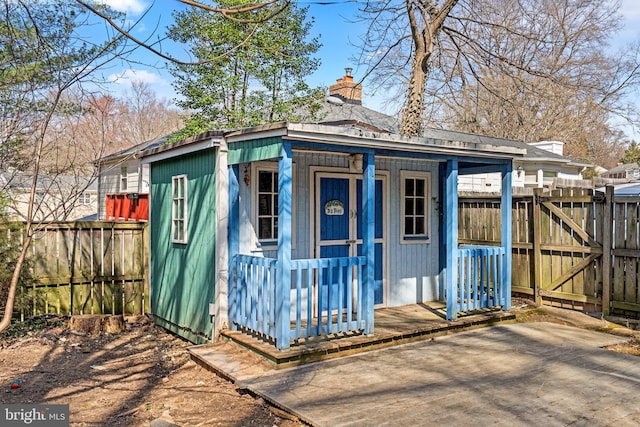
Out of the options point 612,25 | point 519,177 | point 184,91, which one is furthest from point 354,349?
point 612,25

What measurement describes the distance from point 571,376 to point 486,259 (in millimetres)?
2498

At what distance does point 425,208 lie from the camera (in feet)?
24.0

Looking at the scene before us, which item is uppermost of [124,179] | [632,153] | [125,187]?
[632,153]

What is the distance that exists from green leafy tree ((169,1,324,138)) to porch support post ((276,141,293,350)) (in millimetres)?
9472

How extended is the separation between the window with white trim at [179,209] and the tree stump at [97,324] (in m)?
1.42

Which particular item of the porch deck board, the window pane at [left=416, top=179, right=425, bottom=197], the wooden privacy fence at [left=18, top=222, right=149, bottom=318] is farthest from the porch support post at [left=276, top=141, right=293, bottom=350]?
the wooden privacy fence at [left=18, top=222, right=149, bottom=318]

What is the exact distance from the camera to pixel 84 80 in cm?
522

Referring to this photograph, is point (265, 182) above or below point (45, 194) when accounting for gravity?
above

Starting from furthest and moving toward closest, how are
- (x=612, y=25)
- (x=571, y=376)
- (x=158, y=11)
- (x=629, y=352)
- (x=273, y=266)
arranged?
(x=612, y=25) < (x=629, y=352) < (x=273, y=266) < (x=571, y=376) < (x=158, y=11)

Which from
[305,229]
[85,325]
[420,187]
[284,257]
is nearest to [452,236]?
[420,187]

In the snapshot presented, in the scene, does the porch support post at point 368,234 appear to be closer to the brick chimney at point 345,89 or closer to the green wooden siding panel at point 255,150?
the green wooden siding panel at point 255,150

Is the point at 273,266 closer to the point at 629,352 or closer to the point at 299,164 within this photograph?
the point at 299,164

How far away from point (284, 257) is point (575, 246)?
4.67 m

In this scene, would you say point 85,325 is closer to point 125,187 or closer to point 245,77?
point 245,77
